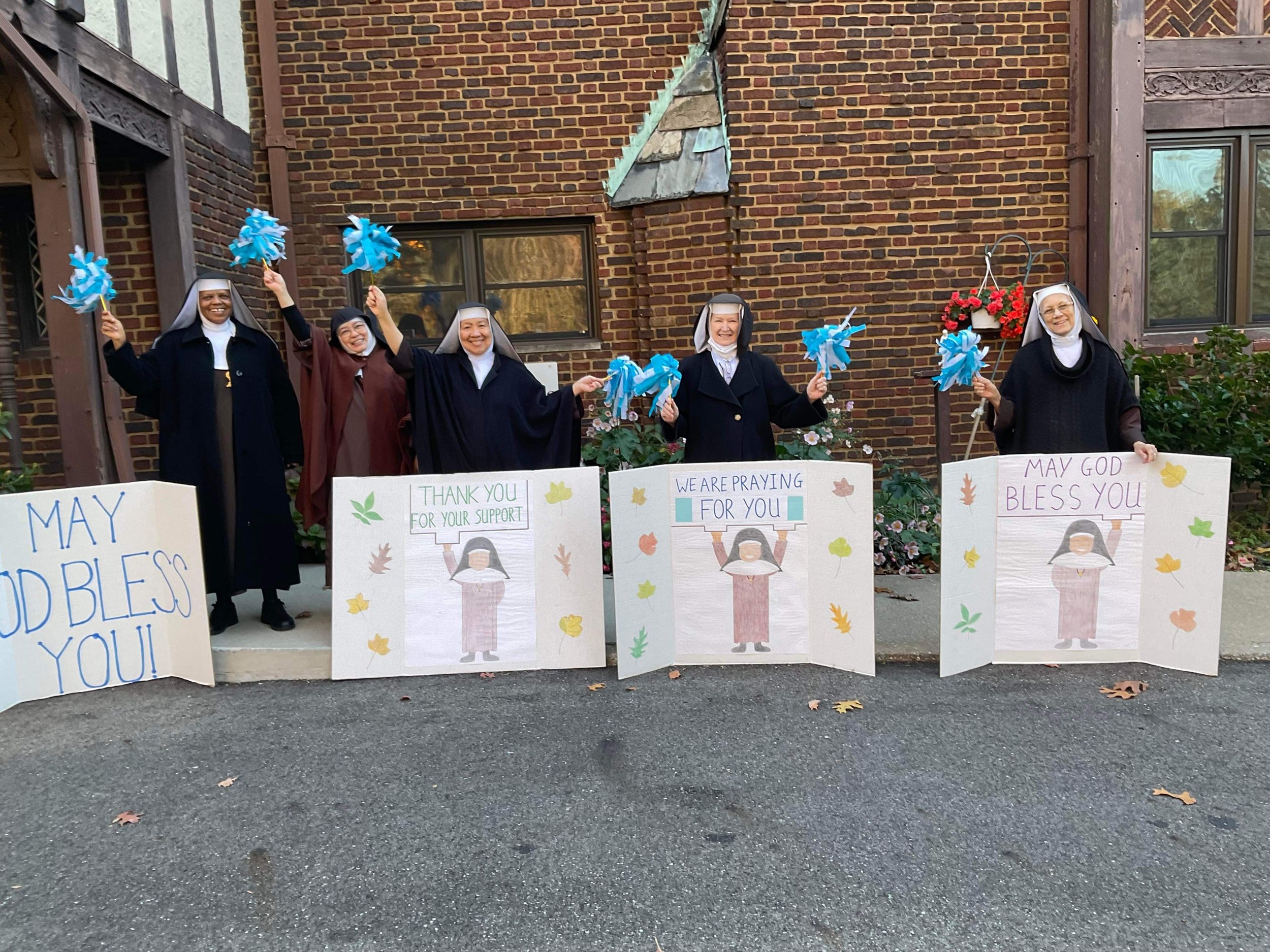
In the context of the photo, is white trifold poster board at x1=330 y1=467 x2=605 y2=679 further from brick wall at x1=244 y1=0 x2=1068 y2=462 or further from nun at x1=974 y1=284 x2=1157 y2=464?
brick wall at x1=244 y1=0 x2=1068 y2=462

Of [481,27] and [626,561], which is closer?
[626,561]

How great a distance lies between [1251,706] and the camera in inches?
150

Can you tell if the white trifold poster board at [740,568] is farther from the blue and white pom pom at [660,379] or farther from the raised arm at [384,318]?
the raised arm at [384,318]

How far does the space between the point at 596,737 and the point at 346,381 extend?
230 cm

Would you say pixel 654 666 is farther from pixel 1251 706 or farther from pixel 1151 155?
pixel 1151 155

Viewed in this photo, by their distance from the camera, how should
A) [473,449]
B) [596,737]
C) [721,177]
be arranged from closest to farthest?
[596,737] < [473,449] < [721,177]

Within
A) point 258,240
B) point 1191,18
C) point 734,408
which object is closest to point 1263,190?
point 1191,18

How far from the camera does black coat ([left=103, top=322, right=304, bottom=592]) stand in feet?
14.8

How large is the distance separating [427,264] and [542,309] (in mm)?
1037

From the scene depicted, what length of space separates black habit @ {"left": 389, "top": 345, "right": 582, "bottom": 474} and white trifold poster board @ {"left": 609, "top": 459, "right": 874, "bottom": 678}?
649 mm

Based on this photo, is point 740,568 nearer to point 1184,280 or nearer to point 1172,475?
point 1172,475

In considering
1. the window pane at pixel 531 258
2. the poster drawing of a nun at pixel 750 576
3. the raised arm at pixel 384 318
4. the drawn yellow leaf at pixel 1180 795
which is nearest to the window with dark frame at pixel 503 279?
the window pane at pixel 531 258

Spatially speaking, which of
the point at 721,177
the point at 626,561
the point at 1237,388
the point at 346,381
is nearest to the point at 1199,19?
the point at 1237,388

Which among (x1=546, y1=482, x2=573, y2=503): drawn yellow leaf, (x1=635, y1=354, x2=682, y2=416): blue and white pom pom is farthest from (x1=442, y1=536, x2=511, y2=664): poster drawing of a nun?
(x1=635, y1=354, x2=682, y2=416): blue and white pom pom
